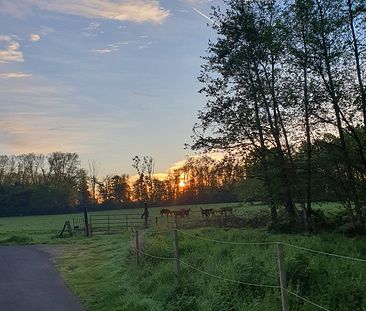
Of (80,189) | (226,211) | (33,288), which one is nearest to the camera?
(33,288)

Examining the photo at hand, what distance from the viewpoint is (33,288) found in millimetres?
13133

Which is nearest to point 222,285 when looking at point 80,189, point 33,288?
point 33,288

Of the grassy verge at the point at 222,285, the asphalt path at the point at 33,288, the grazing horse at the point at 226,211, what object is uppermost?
the grazing horse at the point at 226,211

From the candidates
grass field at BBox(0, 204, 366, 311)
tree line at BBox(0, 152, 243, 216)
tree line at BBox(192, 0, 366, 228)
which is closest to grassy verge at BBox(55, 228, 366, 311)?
grass field at BBox(0, 204, 366, 311)

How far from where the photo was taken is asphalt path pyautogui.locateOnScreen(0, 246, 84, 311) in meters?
10.7

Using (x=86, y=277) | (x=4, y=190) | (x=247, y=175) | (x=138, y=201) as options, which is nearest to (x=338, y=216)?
(x=247, y=175)

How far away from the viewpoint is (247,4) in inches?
1117

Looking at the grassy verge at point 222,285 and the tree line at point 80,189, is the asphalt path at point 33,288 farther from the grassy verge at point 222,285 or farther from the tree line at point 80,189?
the tree line at point 80,189

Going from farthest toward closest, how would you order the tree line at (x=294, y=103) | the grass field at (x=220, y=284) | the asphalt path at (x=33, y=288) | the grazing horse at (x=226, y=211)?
the grazing horse at (x=226, y=211), the tree line at (x=294, y=103), the asphalt path at (x=33, y=288), the grass field at (x=220, y=284)

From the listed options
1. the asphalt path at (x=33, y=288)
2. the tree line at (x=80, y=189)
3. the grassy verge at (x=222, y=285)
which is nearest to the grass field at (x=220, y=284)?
the grassy verge at (x=222, y=285)

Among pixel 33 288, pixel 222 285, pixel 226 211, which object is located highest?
pixel 226 211

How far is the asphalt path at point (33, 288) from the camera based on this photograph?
10664 millimetres

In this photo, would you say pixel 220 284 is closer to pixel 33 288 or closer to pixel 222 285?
pixel 222 285

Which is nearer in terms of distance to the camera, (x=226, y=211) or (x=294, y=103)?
(x=294, y=103)
